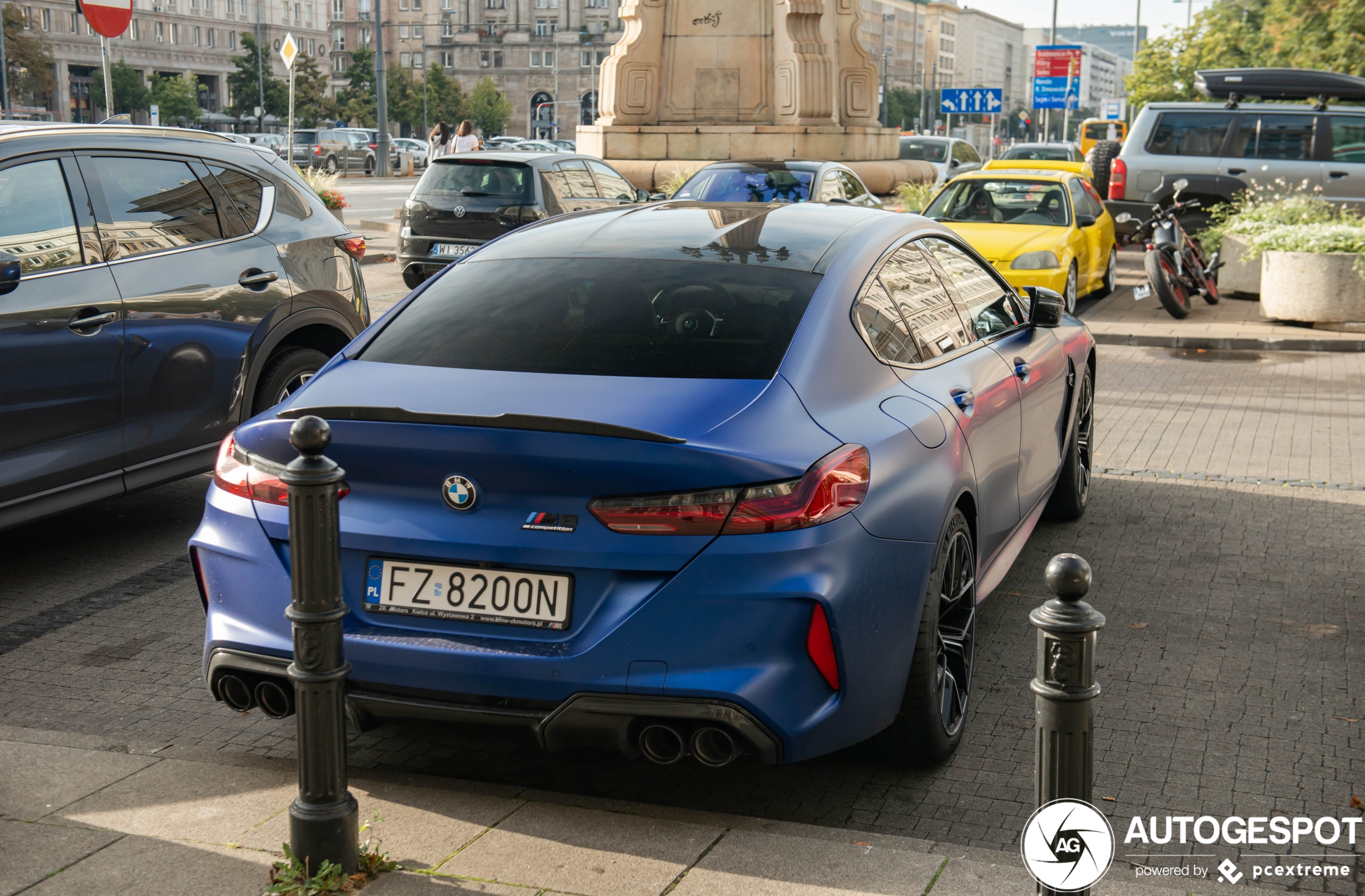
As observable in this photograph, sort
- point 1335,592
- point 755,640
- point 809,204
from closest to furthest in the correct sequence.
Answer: point 755,640 → point 809,204 → point 1335,592

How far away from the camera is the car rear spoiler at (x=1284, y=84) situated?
18.8 metres

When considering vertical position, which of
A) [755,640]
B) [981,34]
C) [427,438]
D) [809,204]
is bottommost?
[755,640]

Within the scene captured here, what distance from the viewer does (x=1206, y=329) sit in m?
14.2

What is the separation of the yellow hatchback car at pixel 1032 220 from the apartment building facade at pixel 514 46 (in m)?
131

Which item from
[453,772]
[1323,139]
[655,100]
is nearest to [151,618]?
[453,772]

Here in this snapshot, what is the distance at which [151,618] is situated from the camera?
212 inches

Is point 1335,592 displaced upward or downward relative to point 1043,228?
downward

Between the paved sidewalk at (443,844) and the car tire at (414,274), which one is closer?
the paved sidewalk at (443,844)

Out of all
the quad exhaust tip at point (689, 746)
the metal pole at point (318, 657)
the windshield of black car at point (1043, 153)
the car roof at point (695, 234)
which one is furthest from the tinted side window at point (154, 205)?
the windshield of black car at point (1043, 153)

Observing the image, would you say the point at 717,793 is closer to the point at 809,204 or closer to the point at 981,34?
the point at 809,204

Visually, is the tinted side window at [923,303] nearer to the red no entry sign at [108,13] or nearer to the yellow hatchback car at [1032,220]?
the red no entry sign at [108,13]

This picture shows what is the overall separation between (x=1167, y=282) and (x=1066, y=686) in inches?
521

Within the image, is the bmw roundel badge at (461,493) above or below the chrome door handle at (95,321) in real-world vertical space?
below

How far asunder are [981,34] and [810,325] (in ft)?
674
